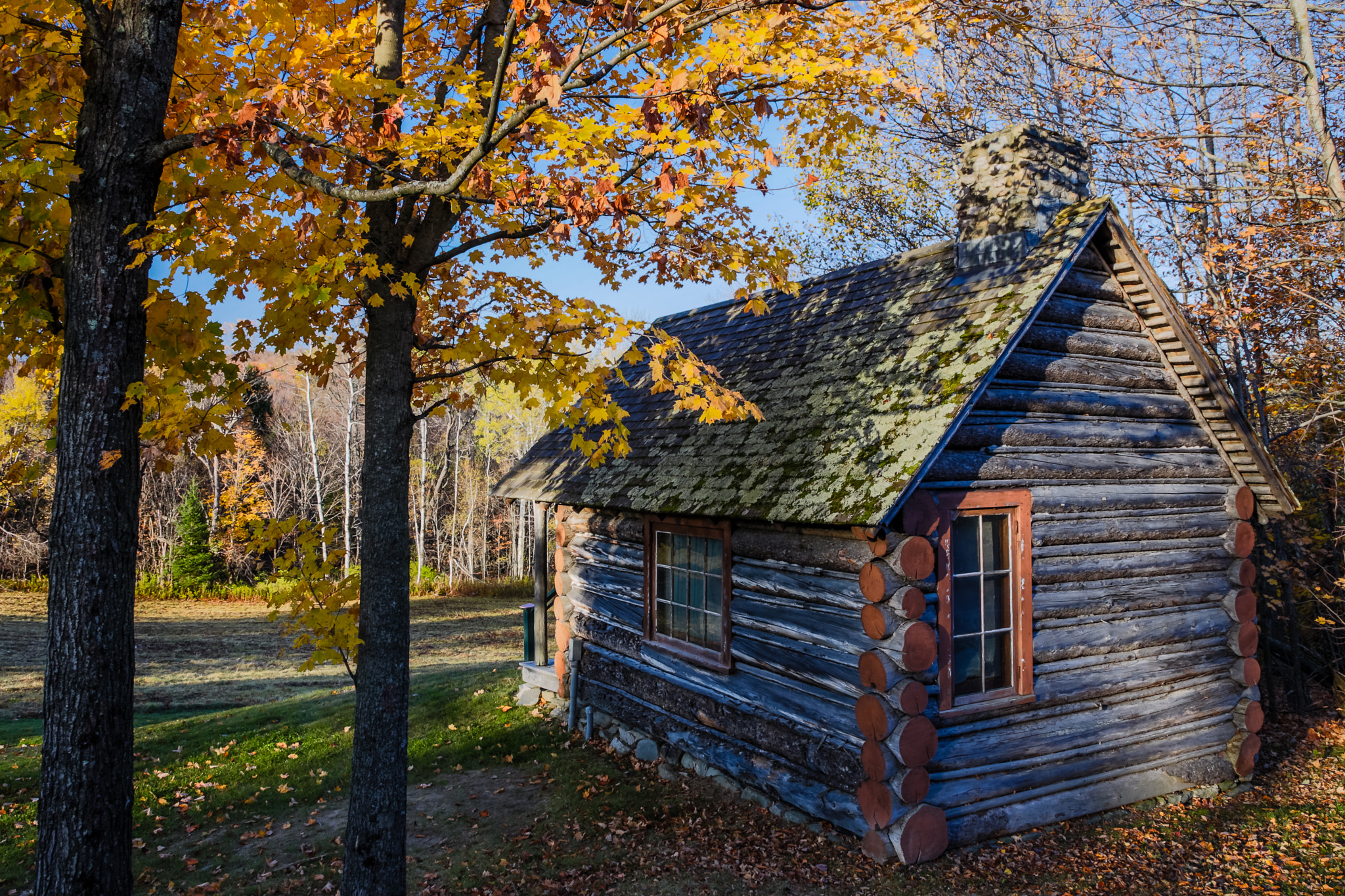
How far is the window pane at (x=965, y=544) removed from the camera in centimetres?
684

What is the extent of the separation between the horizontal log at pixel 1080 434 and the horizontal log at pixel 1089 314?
0.95 meters

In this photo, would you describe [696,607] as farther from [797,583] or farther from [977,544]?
[977,544]

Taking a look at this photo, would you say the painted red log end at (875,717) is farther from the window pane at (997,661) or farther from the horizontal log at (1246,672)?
the horizontal log at (1246,672)

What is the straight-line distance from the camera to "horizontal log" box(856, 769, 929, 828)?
622cm

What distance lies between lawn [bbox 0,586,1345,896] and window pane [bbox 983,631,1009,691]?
51.6 inches

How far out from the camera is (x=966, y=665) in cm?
685

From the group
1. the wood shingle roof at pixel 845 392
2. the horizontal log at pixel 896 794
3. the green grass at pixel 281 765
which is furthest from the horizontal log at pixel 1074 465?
the green grass at pixel 281 765

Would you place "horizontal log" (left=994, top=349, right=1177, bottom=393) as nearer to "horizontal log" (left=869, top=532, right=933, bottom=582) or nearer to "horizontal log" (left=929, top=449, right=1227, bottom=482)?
"horizontal log" (left=929, top=449, right=1227, bottom=482)

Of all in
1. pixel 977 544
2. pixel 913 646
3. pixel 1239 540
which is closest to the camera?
pixel 913 646

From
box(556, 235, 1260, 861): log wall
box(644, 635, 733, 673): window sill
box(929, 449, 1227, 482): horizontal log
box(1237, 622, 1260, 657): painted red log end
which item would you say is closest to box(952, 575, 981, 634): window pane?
box(556, 235, 1260, 861): log wall

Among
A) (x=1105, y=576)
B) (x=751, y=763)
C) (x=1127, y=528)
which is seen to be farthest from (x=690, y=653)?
(x=1127, y=528)

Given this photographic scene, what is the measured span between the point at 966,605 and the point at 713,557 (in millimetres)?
2740

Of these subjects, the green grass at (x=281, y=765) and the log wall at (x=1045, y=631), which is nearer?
the log wall at (x=1045, y=631)

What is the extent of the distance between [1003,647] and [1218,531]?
330 centimetres
